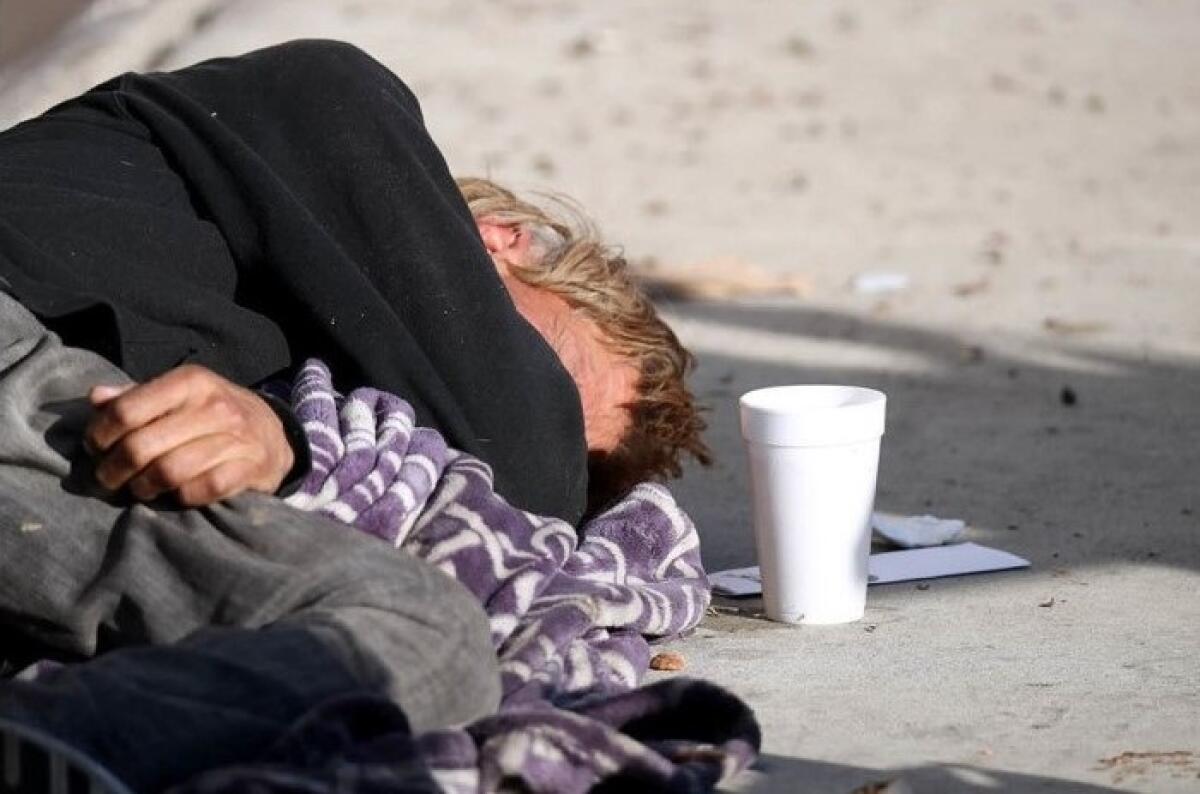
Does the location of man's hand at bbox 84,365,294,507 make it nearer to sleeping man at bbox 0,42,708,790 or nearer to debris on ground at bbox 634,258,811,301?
sleeping man at bbox 0,42,708,790

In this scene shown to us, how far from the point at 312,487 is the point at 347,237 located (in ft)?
1.67

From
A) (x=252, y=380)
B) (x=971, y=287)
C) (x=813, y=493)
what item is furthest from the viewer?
(x=971, y=287)

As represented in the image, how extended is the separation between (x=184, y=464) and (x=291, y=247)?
613mm

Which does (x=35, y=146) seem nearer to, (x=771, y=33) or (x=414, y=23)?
→ (x=414, y=23)

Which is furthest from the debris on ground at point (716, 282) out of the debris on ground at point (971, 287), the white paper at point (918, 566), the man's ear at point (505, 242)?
the man's ear at point (505, 242)

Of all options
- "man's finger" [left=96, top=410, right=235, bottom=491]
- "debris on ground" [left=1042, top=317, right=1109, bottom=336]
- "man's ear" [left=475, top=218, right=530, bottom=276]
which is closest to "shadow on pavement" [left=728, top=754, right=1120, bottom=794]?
"man's finger" [left=96, top=410, right=235, bottom=491]

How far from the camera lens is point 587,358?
3.28 meters

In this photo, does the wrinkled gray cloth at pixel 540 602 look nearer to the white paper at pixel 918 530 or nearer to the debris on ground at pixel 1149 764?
the debris on ground at pixel 1149 764

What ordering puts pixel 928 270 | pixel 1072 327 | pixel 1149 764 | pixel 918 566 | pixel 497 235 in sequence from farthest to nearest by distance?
pixel 928 270
pixel 1072 327
pixel 918 566
pixel 497 235
pixel 1149 764

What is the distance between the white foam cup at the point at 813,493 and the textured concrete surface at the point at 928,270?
0.07 m

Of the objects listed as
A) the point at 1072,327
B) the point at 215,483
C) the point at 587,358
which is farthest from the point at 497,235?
the point at 1072,327

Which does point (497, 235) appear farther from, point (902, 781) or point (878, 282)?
point (878, 282)

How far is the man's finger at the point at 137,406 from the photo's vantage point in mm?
2340

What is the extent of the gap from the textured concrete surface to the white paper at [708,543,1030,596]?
0.12 feet
